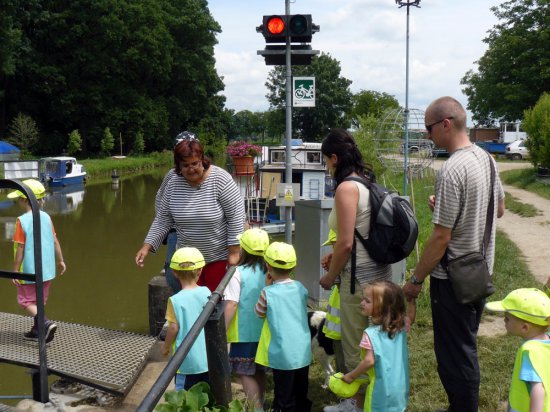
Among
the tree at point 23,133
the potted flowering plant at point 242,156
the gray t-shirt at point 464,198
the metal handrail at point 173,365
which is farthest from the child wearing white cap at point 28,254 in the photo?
the tree at point 23,133

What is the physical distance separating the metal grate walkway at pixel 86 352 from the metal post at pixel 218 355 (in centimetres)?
166

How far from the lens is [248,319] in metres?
3.68

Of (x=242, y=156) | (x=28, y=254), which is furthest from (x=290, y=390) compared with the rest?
(x=242, y=156)

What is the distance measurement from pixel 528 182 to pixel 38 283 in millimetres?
19935

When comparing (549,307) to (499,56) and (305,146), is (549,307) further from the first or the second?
(499,56)

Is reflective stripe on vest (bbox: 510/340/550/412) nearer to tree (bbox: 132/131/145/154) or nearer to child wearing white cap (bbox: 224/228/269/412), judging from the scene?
child wearing white cap (bbox: 224/228/269/412)

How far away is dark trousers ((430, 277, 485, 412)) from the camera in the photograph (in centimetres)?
316

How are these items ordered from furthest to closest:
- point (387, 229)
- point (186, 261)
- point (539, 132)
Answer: point (539, 132) → point (186, 261) → point (387, 229)

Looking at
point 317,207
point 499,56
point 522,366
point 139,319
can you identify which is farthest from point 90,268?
point 499,56

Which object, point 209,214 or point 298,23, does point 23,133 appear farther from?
point 209,214

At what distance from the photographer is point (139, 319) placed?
27.1ft

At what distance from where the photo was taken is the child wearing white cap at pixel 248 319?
366 centimetres

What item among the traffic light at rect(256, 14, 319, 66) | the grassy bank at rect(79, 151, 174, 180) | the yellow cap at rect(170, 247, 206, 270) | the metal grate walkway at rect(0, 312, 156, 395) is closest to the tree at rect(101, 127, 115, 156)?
the grassy bank at rect(79, 151, 174, 180)

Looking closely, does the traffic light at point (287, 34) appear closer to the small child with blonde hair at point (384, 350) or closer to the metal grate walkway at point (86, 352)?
the metal grate walkway at point (86, 352)
